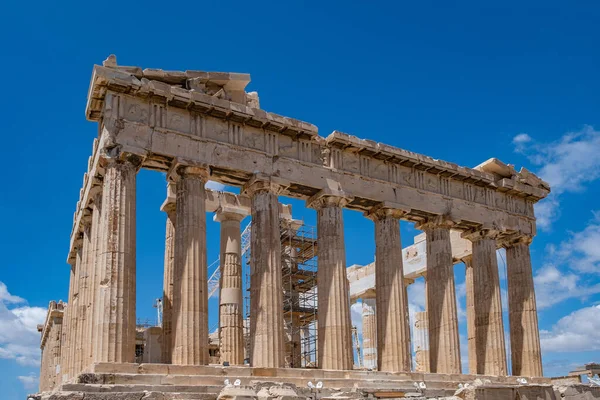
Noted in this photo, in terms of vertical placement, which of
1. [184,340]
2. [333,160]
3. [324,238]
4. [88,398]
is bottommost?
[88,398]

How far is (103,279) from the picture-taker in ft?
73.2

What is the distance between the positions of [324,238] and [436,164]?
6493 mm

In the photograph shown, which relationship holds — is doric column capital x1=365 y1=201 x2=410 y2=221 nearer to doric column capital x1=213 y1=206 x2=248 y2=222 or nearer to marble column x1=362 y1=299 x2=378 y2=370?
doric column capital x1=213 y1=206 x2=248 y2=222

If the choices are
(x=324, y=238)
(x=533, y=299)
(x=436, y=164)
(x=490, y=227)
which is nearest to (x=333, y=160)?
(x=324, y=238)

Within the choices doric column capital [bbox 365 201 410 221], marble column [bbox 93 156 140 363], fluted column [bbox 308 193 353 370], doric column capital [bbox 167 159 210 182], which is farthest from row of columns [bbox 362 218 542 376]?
marble column [bbox 93 156 140 363]

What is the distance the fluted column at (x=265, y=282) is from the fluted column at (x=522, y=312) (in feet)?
42.3

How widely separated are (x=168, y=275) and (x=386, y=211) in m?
8.83

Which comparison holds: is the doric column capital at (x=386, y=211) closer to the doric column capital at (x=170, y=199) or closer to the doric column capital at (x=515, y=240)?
A: the doric column capital at (x=515, y=240)

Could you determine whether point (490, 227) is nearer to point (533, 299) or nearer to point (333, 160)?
point (533, 299)

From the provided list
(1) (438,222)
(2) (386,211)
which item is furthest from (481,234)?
(2) (386,211)

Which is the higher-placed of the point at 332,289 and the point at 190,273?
the point at 190,273

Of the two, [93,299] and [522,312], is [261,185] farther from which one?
[522,312]

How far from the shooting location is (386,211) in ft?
97.7

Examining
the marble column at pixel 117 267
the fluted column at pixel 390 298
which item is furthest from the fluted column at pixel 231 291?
the marble column at pixel 117 267
